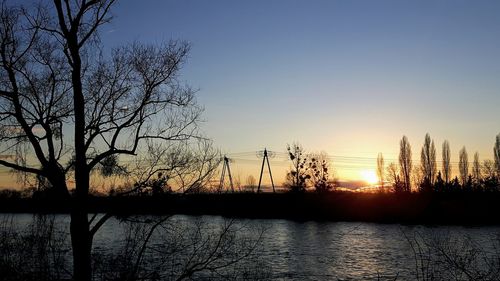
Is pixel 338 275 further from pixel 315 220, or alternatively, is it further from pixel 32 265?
pixel 315 220

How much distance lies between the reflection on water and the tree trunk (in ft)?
23.1

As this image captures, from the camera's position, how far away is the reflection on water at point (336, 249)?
29.6m

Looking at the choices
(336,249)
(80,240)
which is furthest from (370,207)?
(80,240)

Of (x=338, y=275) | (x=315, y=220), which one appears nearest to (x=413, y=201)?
(x=315, y=220)

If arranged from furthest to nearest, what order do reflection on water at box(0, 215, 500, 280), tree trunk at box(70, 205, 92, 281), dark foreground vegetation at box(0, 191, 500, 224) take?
dark foreground vegetation at box(0, 191, 500, 224) < reflection on water at box(0, 215, 500, 280) < tree trunk at box(70, 205, 92, 281)

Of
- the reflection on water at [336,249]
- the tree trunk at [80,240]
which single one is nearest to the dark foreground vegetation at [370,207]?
the reflection on water at [336,249]

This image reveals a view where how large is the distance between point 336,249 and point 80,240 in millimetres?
32104

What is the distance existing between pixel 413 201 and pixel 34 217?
6055 cm

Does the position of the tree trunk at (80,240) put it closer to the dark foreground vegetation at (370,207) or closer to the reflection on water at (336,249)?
the reflection on water at (336,249)

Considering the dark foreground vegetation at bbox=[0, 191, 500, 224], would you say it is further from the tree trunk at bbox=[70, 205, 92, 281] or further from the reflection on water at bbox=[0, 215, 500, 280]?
the tree trunk at bbox=[70, 205, 92, 281]

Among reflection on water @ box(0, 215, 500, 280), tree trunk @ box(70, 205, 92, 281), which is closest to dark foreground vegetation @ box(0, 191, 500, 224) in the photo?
reflection on water @ box(0, 215, 500, 280)

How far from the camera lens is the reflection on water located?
97.2 feet

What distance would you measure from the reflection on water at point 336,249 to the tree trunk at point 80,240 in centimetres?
705

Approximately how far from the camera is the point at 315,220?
229 ft
